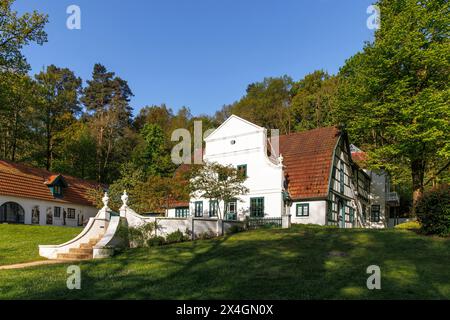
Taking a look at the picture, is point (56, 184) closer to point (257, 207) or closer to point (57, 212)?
point (57, 212)

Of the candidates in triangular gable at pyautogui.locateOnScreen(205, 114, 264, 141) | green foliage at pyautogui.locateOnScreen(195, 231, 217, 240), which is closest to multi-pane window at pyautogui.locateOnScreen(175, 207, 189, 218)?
triangular gable at pyautogui.locateOnScreen(205, 114, 264, 141)

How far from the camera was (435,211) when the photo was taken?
16266 millimetres

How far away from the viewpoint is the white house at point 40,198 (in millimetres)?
29312

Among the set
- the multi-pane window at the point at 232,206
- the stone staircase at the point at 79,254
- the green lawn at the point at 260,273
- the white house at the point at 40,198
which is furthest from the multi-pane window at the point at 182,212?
the green lawn at the point at 260,273

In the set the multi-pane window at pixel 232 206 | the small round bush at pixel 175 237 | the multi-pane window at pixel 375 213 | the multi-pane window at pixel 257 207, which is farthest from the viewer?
the multi-pane window at pixel 375 213

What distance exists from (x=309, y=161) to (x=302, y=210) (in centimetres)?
382

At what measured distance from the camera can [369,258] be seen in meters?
12.5

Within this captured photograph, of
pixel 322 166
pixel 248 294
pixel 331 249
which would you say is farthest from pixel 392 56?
pixel 248 294

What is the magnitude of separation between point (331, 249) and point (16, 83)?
2558 centimetres

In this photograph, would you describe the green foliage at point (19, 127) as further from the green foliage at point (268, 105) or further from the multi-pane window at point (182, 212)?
the green foliage at point (268, 105)

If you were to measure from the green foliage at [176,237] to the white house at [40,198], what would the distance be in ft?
54.6

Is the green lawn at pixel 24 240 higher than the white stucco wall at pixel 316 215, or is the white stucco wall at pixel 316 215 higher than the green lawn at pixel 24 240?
the white stucco wall at pixel 316 215

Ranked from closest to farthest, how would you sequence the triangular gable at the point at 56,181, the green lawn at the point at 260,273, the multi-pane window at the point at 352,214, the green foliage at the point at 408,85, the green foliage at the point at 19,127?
the green lawn at the point at 260,273 → the green foliage at the point at 408,85 → the multi-pane window at the point at 352,214 → the triangular gable at the point at 56,181 → the green foliage at the point at 19,127

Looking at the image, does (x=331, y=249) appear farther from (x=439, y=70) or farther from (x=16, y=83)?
(x=16, y=83)
